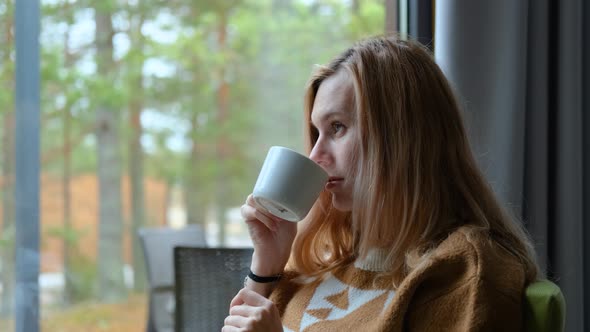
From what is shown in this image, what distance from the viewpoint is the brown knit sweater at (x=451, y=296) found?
81cm

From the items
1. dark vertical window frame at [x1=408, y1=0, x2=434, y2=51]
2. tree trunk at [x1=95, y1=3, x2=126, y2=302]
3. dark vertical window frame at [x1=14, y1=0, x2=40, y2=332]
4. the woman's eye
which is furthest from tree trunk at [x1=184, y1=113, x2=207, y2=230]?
the woman's eye

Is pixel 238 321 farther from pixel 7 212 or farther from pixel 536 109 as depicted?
pixel 7 212

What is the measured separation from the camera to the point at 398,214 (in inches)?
39.1

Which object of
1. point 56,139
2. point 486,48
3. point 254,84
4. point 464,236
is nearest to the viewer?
point 464,236

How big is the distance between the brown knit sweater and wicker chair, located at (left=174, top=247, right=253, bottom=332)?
0.61 meters

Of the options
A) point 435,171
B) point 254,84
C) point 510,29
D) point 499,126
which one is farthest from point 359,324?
point 254,84

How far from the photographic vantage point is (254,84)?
412 cm

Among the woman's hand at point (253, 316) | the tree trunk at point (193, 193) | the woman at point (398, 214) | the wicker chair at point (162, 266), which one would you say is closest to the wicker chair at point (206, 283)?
the woman at point (398, 214)

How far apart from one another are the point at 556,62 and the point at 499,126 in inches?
9.4

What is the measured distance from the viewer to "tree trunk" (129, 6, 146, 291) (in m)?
3.60

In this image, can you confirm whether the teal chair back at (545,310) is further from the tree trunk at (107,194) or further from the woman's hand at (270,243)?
the tree trunk at (107,194)

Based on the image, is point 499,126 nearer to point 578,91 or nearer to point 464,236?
point 578,91

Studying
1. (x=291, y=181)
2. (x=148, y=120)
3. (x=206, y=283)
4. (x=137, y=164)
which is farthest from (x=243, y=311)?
(x=148, y=120)

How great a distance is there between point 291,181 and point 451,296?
0.91ft
